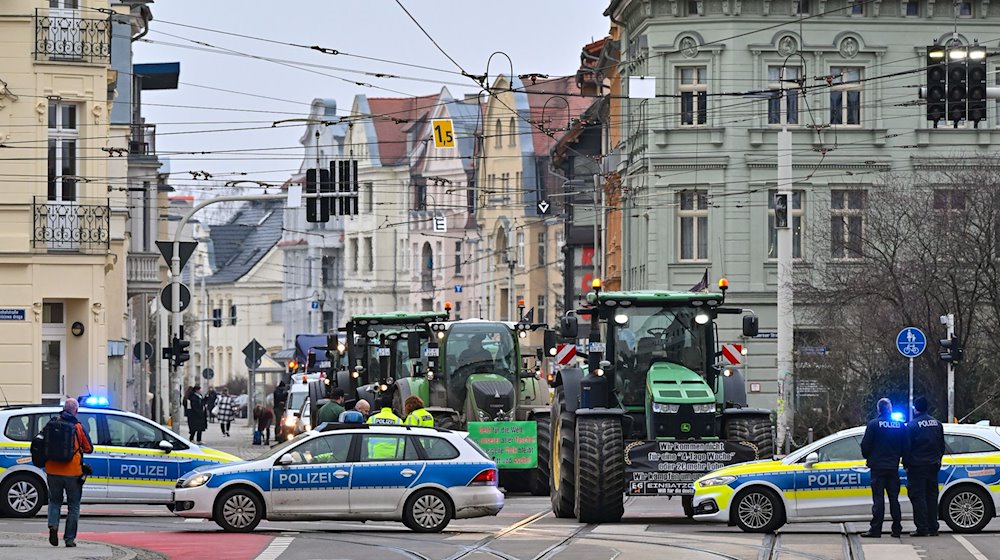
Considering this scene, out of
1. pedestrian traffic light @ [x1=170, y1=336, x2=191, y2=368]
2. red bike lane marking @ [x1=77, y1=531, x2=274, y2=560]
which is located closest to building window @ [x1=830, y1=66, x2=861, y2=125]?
pedestrian traffic light @ [x1=170, y1=336, x2=191, y2=368]

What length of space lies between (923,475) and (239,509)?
7.67 meters

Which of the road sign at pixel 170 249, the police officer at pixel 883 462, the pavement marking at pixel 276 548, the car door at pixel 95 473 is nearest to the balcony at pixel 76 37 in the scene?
the road sign at pixel 170 249

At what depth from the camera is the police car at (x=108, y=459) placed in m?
25.4

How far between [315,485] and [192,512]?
4.67ft

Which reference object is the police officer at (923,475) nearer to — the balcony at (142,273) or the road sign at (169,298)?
the road sign at (169,298)

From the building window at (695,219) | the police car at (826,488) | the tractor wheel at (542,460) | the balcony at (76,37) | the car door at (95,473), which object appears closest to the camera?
the police car at (826,488)

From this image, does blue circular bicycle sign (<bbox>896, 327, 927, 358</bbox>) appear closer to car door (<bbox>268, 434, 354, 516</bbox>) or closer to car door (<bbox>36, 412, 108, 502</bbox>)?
car door (<bbox>268, 434, 354, 516</bbox>)

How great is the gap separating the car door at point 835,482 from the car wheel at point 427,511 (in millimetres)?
4026

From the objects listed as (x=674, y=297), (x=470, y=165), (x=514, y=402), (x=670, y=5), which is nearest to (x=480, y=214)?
(x=470, y=165)

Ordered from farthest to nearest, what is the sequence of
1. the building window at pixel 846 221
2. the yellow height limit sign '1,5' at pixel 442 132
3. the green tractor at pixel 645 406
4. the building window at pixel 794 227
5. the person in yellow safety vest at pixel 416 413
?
the yellow height limit sign '1,5' at pixel 442 132 → the building window at pixel 794 227 → the building window at pixel 846 221 → the person in yellow safety vest at pixel 416 413 → the green tractor at pixel 645 406

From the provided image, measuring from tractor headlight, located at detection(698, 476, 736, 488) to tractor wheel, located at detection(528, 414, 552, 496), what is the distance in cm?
708

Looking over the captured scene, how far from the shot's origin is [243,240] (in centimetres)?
13925

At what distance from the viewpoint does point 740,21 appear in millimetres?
53844

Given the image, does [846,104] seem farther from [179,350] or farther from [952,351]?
[179,350]
